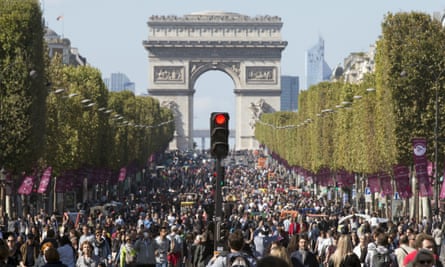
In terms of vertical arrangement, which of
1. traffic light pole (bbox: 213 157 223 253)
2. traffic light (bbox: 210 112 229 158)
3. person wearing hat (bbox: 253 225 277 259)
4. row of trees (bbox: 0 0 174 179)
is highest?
row of trees (bbox: 0 0 174 179)

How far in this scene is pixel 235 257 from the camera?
59.0ft

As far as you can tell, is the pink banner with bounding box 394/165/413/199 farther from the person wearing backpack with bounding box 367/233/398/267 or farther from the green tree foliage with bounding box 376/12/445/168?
the person wearing backpack with bounding box 367/233/398/267

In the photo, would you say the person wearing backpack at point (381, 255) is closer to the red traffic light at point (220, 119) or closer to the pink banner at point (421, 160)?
the red traffic light at point (220, 119)

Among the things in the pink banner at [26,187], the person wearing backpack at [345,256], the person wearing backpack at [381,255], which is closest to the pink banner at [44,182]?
the pink banner at [26,187]

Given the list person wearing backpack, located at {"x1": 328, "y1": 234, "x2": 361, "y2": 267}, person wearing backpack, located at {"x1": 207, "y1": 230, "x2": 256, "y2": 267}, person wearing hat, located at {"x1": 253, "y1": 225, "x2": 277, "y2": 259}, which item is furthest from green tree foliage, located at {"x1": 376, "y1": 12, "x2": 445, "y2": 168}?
person wearing backpack, located at {"x1": 207, "y1": 230, "x2": 256, "y2": 267}

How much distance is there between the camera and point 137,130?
378 ft

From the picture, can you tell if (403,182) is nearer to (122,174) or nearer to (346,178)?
(346,178)

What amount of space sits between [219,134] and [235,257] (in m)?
5.01

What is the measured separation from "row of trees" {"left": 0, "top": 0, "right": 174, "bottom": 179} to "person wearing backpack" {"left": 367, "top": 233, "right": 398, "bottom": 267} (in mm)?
31831

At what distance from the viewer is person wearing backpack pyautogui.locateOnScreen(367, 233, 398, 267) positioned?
2442 cm

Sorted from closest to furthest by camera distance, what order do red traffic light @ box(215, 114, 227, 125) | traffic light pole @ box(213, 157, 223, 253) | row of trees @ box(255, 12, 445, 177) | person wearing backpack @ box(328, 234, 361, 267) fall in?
person wearing backpack @ box(328, 234, 361, 267) < traffic light pole @ box(213, 157, 223, 253) < red traffic light @ box(215, 114, 227, 125) < row of trees @ box(255, 12, 445, 177)

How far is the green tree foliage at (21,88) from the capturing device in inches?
2248

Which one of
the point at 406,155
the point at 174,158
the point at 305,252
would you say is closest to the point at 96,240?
the point at 305,252

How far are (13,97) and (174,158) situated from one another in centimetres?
11295
